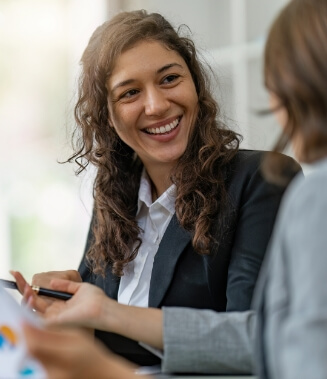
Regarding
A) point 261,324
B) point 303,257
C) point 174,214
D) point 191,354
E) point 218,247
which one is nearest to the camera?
point 303,257

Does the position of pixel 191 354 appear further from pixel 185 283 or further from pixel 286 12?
pixel 286 12

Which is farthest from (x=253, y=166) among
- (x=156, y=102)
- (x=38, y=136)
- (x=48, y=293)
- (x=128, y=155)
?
(x=38, y=136)

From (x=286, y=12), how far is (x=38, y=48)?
3493 millimetres

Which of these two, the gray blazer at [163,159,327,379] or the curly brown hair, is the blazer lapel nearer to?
the curly brown hair

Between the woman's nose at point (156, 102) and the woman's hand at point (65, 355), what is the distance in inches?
41.2

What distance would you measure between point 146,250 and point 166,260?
15 cm

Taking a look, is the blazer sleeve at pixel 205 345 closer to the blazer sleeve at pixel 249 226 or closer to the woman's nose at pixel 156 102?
the blazer sleeve at pixel 249 226

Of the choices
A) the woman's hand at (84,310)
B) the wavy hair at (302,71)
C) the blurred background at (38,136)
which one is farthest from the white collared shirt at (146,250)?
the blurred background at (38,136)

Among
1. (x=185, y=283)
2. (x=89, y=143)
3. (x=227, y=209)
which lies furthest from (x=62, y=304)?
(x=89, y=143)

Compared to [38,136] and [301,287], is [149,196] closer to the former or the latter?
[301,287]

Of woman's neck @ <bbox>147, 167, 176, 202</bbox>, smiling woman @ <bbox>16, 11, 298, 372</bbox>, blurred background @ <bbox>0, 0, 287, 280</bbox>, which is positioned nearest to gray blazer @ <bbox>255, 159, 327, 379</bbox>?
smiling woman @ <bbox>16, 11, 298, 372</bbox>

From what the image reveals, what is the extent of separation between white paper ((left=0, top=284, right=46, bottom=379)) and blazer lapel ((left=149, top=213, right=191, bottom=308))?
32.5 inches

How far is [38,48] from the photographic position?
170 inches

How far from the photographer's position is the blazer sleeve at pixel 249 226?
1564 mm
